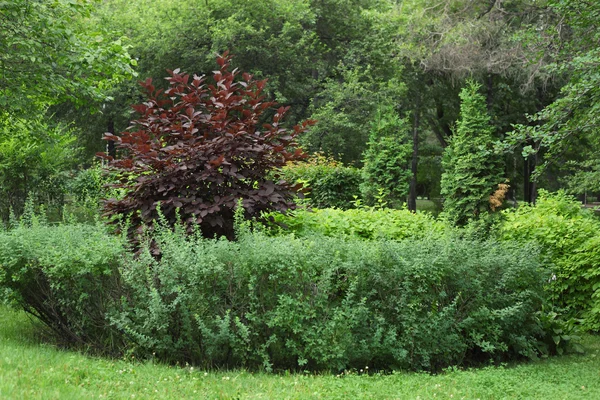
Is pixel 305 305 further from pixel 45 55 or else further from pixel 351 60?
pixel 351 60

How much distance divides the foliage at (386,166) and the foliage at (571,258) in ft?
28.9

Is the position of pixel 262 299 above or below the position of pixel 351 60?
below

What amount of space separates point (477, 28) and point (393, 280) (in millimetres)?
12828

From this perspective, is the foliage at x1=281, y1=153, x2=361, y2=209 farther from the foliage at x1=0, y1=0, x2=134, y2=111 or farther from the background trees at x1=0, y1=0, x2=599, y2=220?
the foliage at x1=0, y1=0, x2=134, y2=111

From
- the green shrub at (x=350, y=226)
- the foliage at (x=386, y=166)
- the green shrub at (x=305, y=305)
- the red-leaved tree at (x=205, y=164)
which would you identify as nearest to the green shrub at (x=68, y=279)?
the green shrub at (x=305, y=305)

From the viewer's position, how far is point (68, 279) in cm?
556

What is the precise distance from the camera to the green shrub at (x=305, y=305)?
211 inches

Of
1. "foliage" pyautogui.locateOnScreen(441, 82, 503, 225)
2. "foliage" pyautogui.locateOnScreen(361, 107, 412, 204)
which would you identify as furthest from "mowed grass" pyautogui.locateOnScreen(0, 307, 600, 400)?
"foliage" pyautogui.locateOnScreen(361, 107, 412, 204)

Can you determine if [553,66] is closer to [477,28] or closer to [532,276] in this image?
[532,276]

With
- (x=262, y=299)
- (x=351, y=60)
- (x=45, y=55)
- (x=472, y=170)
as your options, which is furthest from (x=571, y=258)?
(x=351, y=60)

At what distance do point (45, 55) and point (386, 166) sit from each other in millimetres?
11395

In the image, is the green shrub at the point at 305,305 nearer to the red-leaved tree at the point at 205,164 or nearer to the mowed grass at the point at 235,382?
the mowed grass at the point at 235,382

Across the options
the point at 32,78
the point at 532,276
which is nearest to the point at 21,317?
the point at 32,78

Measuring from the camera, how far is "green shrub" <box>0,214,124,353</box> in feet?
17.8
